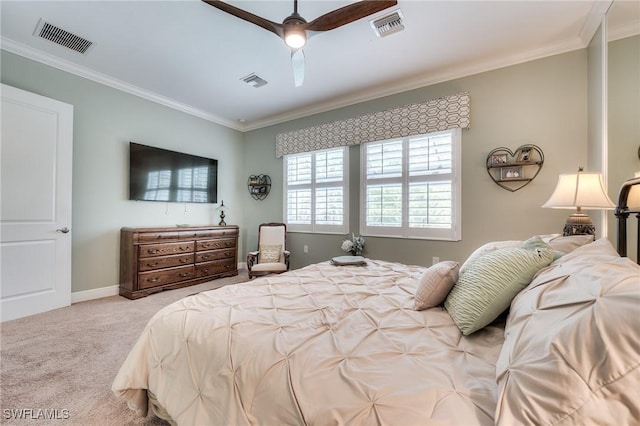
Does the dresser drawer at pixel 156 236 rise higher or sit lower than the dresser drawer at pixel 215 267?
higher

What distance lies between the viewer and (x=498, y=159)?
3020 millimetres

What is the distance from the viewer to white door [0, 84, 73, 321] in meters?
2.71

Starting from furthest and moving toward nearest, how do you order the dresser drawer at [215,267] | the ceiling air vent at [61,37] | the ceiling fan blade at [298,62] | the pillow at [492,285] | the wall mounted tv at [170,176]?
the dresser drawer at [215,267]
the wall mounted tv at [170,176]
the ceiling air vent at [61,37]
the ceiling fan blade at [298,62]
the pillow at [492,285]

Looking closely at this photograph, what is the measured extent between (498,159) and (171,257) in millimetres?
4349

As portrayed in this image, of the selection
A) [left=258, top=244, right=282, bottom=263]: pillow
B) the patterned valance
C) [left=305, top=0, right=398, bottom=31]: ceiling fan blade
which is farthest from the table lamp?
[left=258, top=244, right=282, bottom=263]: pillow

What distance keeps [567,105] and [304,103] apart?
3255mm

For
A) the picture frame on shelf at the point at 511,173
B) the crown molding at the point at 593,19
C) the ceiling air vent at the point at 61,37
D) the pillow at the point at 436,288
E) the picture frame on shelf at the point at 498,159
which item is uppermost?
the ceiling air vent at the point at 61,37

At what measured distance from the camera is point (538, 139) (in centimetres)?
289

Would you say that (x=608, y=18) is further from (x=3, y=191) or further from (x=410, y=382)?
(x=3, y=191)

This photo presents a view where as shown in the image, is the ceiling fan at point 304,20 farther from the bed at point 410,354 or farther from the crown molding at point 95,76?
the crown molding at point 95,76

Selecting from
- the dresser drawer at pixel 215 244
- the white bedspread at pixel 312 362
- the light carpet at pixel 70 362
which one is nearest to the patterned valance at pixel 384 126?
the dresser drawer at pixel 215 244

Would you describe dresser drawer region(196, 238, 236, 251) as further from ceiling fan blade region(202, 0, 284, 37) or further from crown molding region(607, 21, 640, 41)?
crown molding region(607, 21, 640, 41)

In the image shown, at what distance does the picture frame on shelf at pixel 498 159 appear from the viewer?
2995 millimetres

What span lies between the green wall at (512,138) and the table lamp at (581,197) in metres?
0.79
